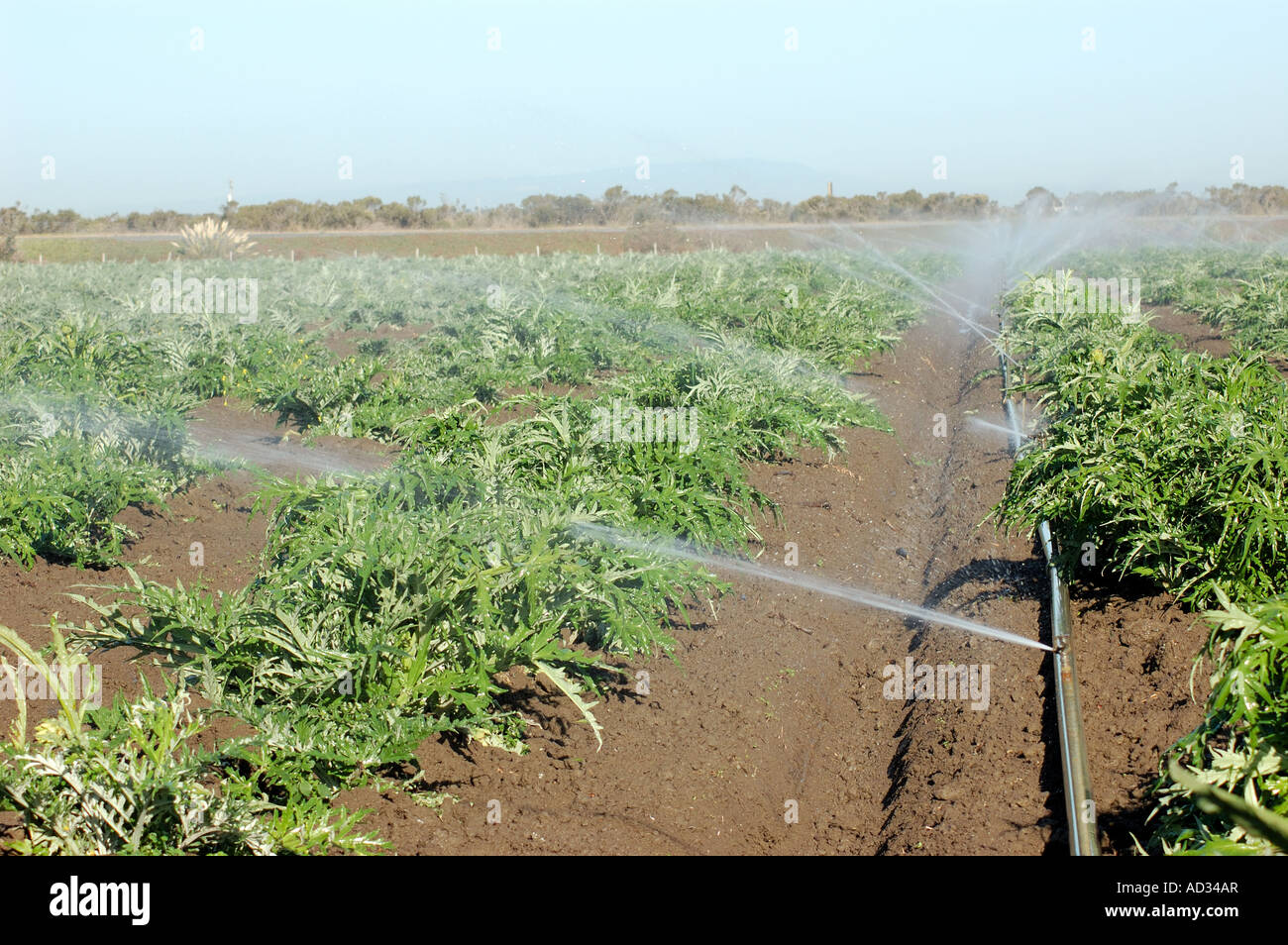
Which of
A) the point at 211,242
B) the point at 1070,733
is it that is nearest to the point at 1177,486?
the point at 1070,733

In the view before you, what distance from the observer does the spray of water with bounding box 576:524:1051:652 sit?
15.1ft

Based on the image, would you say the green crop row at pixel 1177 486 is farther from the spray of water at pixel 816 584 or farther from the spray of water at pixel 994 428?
the spray of water at pixel 994 428

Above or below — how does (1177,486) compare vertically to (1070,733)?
above

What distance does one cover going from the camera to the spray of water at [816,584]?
461 centimetres

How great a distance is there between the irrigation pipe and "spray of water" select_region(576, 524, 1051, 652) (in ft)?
0.65

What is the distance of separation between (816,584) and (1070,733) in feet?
9.06

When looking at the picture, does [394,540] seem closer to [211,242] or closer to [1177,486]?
[1177,486]

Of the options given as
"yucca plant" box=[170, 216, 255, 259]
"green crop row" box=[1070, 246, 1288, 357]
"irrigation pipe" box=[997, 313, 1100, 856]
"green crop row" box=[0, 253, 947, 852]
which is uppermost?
"yucca plant" box=[170, 216, 255, 259]

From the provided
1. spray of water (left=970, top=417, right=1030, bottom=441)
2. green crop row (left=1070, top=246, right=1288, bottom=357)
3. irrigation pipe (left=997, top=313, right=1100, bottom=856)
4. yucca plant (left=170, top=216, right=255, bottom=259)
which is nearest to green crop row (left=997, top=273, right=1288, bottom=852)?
irrigation pipe (left=997, top=313, right=1100, bottom=856)

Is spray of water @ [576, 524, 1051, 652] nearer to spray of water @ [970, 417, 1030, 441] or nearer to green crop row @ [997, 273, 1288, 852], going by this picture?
green crop row @ [997, 273, 1288, 852]

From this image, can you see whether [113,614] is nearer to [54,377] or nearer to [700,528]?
[700,528]

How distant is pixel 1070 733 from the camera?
4.02 meters
